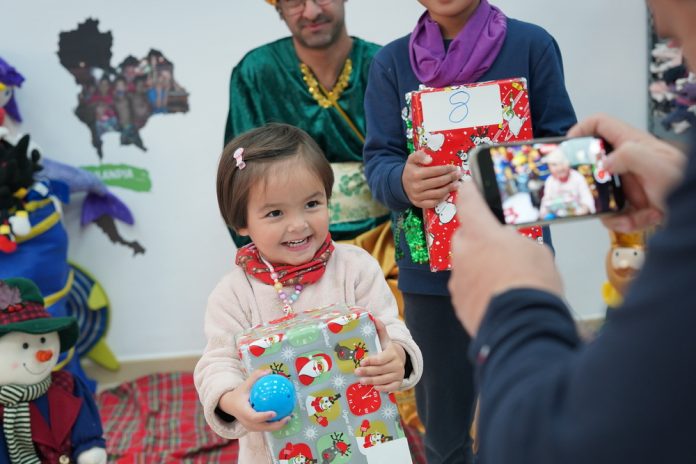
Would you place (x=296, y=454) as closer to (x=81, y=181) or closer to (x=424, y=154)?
(x=424, y=154)

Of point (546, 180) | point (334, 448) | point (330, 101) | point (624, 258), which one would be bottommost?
point (624, 258)

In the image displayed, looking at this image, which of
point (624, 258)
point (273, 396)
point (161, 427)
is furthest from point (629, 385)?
point (161, 427)

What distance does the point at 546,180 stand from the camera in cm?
95

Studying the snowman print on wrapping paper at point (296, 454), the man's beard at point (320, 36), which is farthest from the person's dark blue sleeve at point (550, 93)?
the man's beard at point (320, 36)

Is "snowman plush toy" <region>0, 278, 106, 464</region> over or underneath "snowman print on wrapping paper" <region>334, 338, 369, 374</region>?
underneath

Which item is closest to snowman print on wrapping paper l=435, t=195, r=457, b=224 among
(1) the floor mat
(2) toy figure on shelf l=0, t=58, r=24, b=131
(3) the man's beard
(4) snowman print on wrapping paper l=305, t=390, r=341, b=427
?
(4) snowman print on wrapping paper l=305, t=390, r=341, b=427

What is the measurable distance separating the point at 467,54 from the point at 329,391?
0.80m

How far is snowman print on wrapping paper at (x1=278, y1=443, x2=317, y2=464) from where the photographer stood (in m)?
1.22

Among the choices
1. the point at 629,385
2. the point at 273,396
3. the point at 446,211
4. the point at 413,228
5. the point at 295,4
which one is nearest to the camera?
the point at 629,385

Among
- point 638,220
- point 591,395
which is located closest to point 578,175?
point 638,220

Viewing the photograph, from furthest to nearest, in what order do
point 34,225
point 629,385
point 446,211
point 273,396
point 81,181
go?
1. point 81,181
2. point 34,225
3. point 446,211
4. point 273,396
5. point 629,385

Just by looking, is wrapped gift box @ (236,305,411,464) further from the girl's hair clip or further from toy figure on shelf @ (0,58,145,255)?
toy figure on shelf @ (0,58,145,255)

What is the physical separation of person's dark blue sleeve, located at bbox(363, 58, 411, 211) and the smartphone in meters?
0.72

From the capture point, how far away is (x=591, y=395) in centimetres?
56
